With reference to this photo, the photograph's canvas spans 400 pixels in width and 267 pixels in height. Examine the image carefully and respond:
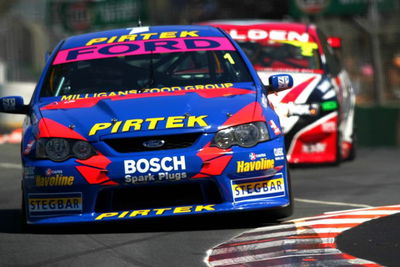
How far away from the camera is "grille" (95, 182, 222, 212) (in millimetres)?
7516

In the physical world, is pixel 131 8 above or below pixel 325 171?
below

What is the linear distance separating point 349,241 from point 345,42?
73.7ft

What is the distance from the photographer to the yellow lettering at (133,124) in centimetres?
753

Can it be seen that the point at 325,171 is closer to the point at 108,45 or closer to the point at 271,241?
the point at 108,45

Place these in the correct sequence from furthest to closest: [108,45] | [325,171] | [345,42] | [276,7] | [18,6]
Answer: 1. [18,6]
2. [276,7]
3. [345,42]
4. [325,171]
5. [108,45]

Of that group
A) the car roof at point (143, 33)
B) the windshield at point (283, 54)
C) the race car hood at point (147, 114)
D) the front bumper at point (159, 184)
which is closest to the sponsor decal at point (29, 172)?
the front bumper at point (159, 184)

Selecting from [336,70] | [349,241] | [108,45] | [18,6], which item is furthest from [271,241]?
[18,6]

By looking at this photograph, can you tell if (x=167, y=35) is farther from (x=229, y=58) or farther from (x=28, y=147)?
(x=28, y=147)

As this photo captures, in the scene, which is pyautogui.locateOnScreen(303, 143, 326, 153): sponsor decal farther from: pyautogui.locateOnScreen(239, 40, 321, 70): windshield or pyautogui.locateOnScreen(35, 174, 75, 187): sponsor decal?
pyautogui.locateOnScreen(35, 174, 75, 187): sponsor decal

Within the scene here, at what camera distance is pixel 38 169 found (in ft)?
24.8

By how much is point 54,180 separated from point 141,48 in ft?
6.32

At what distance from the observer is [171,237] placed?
744 cm

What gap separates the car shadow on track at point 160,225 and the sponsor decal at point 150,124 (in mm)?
635

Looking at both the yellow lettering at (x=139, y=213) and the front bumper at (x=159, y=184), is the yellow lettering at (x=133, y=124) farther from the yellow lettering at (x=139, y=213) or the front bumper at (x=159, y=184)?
the yellow lettering at (x=139, y=213)
